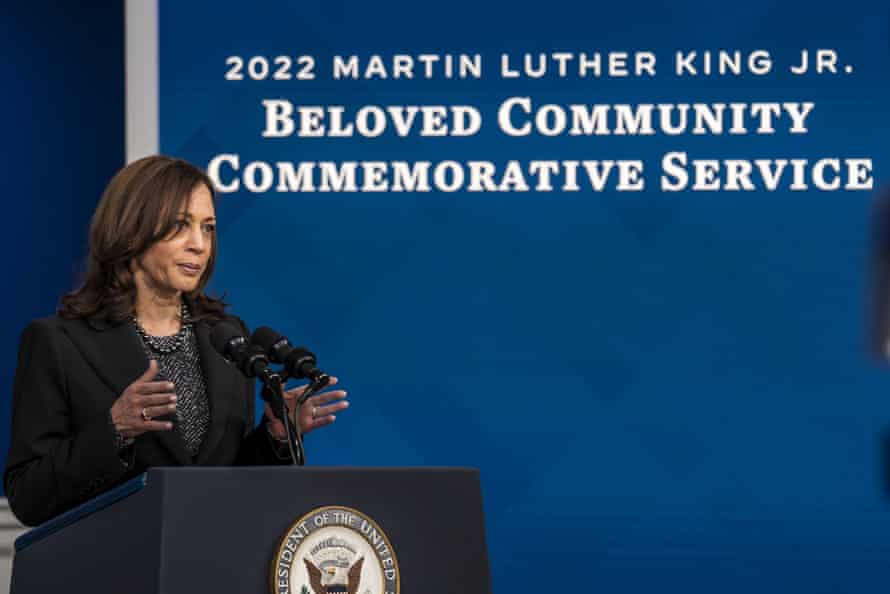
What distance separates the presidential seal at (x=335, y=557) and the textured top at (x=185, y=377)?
0.54 m

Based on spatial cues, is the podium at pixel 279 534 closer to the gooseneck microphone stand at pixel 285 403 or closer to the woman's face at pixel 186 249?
the gooseneck microphone stand at pixel 285 403

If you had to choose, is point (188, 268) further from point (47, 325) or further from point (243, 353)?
point (243, 353)

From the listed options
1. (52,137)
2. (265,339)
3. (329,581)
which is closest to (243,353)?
(265,339)

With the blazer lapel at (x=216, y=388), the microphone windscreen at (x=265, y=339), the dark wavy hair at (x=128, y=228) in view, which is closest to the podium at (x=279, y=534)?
the microphone windscreen at (x=265, y=339)

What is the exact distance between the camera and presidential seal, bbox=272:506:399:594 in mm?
1236

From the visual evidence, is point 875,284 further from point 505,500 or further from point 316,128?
point 316,128

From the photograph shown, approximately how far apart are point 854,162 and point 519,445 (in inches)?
44.3

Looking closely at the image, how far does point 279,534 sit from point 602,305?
5.85ft

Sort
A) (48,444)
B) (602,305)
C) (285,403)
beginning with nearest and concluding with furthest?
(285,403) < (48,444) < (602,305)

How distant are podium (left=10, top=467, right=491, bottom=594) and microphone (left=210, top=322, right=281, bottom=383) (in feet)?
0.54

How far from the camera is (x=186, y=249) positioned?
1724 mm

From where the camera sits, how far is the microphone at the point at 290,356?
55.1 inches

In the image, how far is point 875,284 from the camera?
288 cm

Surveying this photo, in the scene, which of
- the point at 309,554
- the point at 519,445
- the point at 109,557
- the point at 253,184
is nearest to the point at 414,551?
the point at 309,554
